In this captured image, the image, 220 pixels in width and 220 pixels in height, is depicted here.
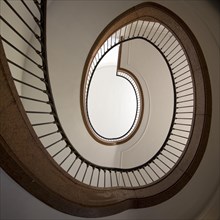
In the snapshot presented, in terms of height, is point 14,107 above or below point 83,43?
below

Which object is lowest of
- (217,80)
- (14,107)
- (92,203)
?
(92,203)

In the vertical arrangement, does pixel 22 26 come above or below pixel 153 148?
above

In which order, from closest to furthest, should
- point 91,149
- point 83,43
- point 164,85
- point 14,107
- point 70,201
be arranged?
point 14,107 → point 70,201 → point 83,43 → point 91,149 → point 164,85

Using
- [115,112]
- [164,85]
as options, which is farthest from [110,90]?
[164,85]

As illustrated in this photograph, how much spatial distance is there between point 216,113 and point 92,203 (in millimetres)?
1959

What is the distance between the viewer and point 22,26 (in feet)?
12.5

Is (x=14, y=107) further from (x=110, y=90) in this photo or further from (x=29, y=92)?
(x=110, y=90)

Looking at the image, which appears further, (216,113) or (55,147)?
(55,147)

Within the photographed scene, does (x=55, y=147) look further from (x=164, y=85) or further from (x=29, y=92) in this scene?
(x=164, y=85)

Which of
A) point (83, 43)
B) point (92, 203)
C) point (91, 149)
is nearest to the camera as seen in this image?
point (92, 203)

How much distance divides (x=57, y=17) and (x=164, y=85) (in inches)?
153

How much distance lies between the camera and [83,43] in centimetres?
435

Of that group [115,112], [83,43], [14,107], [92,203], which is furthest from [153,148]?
[14,107]

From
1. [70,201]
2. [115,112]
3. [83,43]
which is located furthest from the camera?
[115,112]
